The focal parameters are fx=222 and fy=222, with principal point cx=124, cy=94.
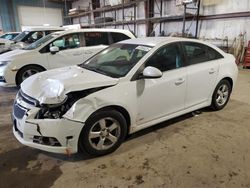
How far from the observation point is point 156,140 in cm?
296

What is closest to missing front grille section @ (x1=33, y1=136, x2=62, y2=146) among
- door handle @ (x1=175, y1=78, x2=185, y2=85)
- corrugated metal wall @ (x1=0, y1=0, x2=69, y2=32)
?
door handle @ (x1=175, y1=78, x2=185, y2=85)

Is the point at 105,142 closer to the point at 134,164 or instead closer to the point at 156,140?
the point at 134,164

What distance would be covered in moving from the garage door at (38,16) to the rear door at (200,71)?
20.0 meters

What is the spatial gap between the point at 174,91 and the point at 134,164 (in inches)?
44.9

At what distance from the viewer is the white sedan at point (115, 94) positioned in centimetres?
229

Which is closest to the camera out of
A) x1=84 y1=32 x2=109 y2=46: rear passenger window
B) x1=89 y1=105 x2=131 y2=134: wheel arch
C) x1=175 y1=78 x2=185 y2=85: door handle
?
x1=89 y1=105 x2=131 y2=134: wheel arch

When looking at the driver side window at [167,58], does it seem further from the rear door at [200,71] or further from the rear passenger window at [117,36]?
the rear passenger window at [117,36]

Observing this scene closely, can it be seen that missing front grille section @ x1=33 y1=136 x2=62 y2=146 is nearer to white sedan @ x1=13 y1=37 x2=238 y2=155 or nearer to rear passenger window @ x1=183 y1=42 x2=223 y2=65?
white sedan @ x1=13 y1=37 x2=238 y2=155

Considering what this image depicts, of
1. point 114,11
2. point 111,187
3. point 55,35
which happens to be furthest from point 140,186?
point 114,11

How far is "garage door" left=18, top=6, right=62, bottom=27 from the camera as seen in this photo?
19719 millimetres

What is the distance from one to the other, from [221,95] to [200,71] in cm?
88

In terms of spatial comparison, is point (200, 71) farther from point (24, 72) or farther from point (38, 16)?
point (38, 16)

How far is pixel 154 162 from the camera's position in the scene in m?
2.49

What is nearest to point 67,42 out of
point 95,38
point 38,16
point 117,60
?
point 95,38
